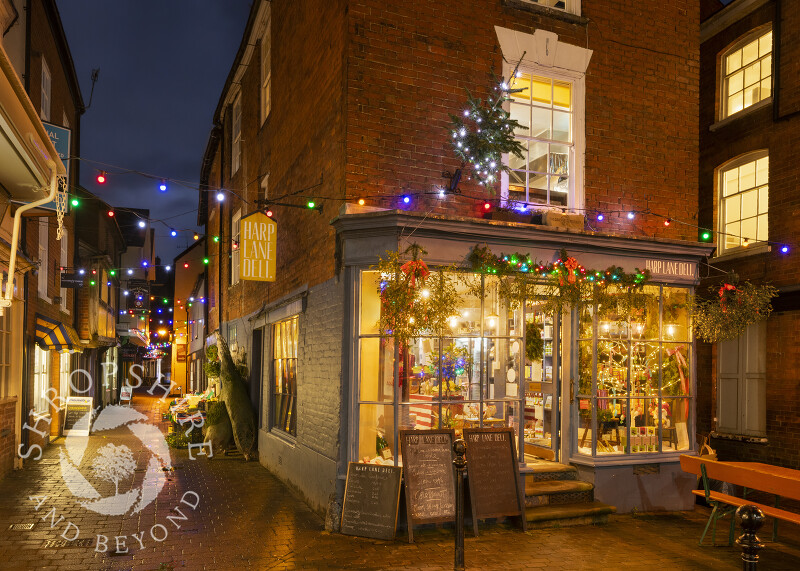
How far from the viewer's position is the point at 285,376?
1172cm

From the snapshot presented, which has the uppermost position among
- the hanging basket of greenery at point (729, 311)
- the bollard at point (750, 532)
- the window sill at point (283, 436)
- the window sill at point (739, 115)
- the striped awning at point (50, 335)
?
the window sill at point (739, 115)

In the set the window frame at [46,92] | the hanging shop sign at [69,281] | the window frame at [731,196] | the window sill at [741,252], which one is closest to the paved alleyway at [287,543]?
the window sill at [741,252]

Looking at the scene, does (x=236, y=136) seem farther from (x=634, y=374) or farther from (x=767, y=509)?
(x=767, y=509)

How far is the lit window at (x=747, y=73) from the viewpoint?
11.4 meters

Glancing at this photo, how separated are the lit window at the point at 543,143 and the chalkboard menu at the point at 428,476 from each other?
11.7ft

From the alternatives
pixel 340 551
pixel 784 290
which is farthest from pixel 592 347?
pixel 340 551

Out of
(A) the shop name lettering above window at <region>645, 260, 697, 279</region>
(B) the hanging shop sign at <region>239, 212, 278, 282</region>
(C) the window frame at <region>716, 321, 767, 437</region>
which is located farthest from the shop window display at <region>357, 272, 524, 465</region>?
(C) the window frame at <region>716, 321, 767, 437</region>

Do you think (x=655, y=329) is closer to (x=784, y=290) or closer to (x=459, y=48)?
(x=784, y=290)

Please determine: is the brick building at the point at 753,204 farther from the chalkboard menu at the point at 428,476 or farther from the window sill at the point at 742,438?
the chalkboard menu at the point at 428,476

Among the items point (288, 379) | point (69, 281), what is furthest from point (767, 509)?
point (69, 281)

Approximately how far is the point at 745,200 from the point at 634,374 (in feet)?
14.9

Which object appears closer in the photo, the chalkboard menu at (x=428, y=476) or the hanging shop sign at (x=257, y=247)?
the chalkboard menu at (x=428, y=476)

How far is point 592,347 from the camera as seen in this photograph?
361 inches

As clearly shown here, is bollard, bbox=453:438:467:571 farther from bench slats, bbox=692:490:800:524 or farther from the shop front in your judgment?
bench slats, bbox=692:490:800:524
